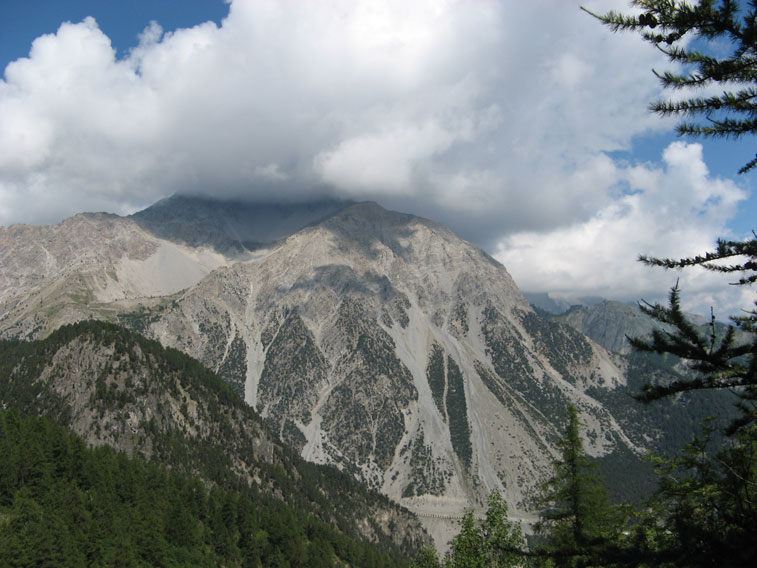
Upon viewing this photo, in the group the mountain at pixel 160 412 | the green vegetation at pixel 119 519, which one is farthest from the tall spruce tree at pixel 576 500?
the mountain at pixel 160 412

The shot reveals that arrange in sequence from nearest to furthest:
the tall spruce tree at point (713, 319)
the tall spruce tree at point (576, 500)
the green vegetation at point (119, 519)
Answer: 1. the tall spruce tree at point (713, 319)
2. the tall spruce tree at point (576, 500)
3. the green vegetation at point (119, 519)

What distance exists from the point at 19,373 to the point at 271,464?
90.3 m

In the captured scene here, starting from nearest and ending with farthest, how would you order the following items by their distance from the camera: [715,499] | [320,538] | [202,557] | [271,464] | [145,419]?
[715,499] → [202,557] → [320,538] → [145,419] → [271,464]

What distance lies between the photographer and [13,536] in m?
47.9

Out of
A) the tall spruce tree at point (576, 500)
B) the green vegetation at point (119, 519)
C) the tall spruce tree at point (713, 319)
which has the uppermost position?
the tall spruce tree at point (713, 319)

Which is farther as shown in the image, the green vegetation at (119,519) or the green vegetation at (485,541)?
the green vegetation at (119,519)

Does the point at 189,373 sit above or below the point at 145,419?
above

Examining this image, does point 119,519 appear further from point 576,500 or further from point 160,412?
point 160,412

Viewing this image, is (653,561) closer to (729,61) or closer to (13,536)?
(729,61)

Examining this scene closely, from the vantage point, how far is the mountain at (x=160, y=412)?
138 metres

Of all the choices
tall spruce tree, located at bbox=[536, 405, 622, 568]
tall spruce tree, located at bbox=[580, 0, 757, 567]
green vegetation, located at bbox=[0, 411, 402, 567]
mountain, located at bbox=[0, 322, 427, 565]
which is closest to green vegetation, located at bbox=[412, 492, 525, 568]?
tall spruce tree, located at bbox=[536, 405, 622, 568]

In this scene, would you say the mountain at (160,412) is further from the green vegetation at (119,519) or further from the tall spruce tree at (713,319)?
the tall spruce tree at (713,319)

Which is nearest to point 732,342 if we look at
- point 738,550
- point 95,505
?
point 738,550

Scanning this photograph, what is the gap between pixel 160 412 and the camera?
147250 millimetres
